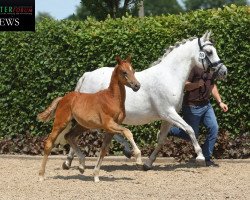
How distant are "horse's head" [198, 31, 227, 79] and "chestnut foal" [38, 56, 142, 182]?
1.76m

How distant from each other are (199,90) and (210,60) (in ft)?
1.93

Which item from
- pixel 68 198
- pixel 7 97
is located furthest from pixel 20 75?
pixel 68 198

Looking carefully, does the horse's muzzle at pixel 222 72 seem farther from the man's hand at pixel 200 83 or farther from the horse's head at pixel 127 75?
the horse's head at pixel 127 75

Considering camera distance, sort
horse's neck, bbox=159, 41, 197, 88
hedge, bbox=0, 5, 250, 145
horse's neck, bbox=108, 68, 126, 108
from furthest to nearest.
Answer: hedge, bbox=0, 5, 250, 145 → horse's neck, bbox=159, 41, 197, 88 → horse's neck, bbox=108, 68, 126, 108

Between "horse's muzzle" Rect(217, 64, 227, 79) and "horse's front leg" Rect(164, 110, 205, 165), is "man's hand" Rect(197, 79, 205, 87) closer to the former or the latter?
"horse's muzzle" Rect(217, 64, 227, 79)

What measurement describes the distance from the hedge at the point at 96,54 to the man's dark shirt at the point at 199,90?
4.84 ft

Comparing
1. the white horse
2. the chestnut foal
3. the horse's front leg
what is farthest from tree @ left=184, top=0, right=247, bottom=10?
the chestnut foal

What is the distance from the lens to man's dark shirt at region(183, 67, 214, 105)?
1078cm

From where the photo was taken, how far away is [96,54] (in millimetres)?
13219

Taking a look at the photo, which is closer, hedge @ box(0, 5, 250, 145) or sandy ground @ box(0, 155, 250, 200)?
sandy ground @ box(0, 155, 250, 200)

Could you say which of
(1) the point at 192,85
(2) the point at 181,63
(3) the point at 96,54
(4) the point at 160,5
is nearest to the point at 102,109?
(2) the point at 181,63

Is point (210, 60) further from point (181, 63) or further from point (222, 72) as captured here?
point (181, 63)

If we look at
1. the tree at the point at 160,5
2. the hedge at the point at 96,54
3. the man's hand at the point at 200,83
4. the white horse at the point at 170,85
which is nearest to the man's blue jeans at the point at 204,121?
the white horse at the point at 170,85

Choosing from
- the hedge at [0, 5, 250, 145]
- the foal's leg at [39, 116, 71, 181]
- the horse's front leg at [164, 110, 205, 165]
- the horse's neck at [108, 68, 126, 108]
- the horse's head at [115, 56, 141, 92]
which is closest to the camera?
the horse's head at [115, 56, 141, 92]
